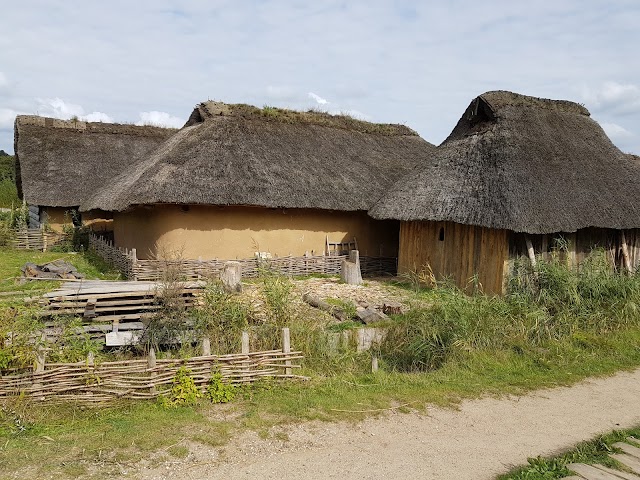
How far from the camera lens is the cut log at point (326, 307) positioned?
8.45 m

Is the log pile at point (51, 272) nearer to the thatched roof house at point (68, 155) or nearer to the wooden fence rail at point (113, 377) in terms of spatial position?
the wooden fence rail at point (113, 377)

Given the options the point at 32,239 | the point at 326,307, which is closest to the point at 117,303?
the point at 326,307

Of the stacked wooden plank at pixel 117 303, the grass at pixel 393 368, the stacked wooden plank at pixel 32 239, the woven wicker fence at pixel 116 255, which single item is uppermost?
the stacked wooden plank at pixel 32 239

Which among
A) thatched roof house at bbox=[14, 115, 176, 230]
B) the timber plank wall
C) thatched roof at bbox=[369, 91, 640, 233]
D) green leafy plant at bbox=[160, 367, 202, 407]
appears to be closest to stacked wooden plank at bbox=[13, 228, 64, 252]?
thatched roof house at bbox=[14, 115, 176, 230]

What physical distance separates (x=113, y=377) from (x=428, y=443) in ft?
10.8

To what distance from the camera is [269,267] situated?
11820 mm

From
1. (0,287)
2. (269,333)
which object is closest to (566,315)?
(269,333)

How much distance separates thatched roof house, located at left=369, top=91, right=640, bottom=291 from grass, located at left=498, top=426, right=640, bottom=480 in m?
5.00

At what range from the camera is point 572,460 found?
443cm

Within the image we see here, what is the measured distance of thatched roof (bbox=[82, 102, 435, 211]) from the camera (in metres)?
11.5

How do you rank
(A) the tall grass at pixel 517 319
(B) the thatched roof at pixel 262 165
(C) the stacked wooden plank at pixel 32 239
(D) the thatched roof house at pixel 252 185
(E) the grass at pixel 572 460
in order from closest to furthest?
(E) the grass at pixel 572 460 < (A) the tall grass at pixel 517 319 < (B) the thatched roof at pixel 262 165 < (D) the thatched roof house at pixel 252 185 < (C) the stacked wooden plank at pixel 32 239

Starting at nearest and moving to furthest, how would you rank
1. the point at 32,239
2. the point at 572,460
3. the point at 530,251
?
the point at 572,460 < the point at 530,251 < the point at 32,239

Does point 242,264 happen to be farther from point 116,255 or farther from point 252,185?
point 116,255

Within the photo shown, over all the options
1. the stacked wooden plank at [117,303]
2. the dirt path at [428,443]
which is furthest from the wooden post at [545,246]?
the stacked wooden plank at [117,303]
